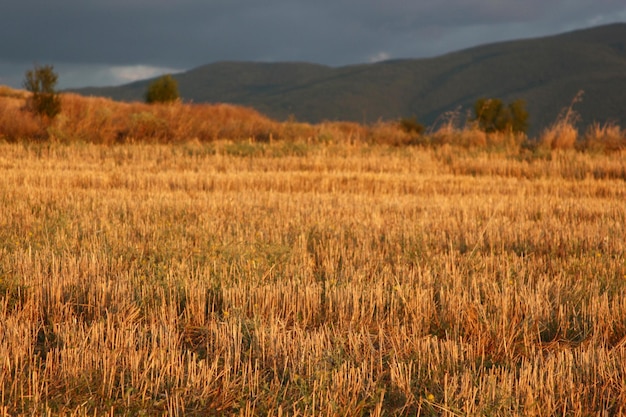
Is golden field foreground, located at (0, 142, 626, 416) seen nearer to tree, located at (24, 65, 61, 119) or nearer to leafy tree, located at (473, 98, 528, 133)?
tree, located at (24, 65, 61, 119)

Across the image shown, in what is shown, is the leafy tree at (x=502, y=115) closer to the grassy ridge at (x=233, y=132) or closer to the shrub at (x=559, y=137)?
the grassy ridge at (x=233, y=132)

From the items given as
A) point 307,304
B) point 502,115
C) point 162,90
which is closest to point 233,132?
point 307,304

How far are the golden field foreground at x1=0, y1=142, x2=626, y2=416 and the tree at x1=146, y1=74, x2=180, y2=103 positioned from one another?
32.7 m

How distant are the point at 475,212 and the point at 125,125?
1419cm

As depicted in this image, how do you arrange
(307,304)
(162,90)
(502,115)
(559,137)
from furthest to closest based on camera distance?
(502,115), (162,90), (559,137), (307,304)

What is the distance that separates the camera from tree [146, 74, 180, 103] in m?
42.9

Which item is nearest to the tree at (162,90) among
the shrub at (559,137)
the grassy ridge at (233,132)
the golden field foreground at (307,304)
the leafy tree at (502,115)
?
the grassy ridge at (233,132)

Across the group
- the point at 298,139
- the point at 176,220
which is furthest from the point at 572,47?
the point at 176,220

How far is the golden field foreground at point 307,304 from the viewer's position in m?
3.47

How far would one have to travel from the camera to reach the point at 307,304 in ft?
16.4

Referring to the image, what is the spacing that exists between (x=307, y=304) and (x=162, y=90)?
4048 cm

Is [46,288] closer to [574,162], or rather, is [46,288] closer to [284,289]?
[284,289]

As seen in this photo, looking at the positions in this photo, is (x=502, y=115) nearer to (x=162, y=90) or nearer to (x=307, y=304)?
(x=162, y=90)

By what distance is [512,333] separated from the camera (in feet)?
14.4
